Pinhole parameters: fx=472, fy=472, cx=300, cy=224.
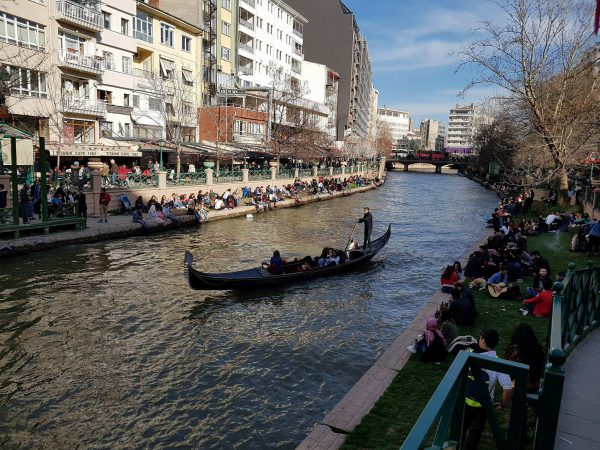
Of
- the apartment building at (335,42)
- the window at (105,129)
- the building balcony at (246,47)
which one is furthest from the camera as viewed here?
the apartment building at (335,42)

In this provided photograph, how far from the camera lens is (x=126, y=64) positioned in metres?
37.8

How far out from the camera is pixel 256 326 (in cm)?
1247

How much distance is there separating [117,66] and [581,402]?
3850cm

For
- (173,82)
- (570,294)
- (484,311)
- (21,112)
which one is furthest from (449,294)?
(173,82)

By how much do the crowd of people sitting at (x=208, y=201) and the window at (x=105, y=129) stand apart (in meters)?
9.55

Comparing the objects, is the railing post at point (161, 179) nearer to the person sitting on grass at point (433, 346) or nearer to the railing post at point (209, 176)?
the railing post at point (209, 176)

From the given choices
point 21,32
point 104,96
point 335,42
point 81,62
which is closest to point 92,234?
point 21,32

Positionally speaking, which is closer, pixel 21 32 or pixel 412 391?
pixel 412 391

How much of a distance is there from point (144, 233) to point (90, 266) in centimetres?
633

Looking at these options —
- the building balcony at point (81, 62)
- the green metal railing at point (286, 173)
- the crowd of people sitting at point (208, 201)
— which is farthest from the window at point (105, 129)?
the green metal railing at point (286, 173)

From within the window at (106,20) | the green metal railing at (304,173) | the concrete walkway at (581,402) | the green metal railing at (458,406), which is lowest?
the concrete walkway at (581,402)

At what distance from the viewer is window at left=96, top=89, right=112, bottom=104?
35497mm

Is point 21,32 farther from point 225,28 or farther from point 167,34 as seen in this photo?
point 225,28

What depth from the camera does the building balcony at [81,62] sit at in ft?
101
